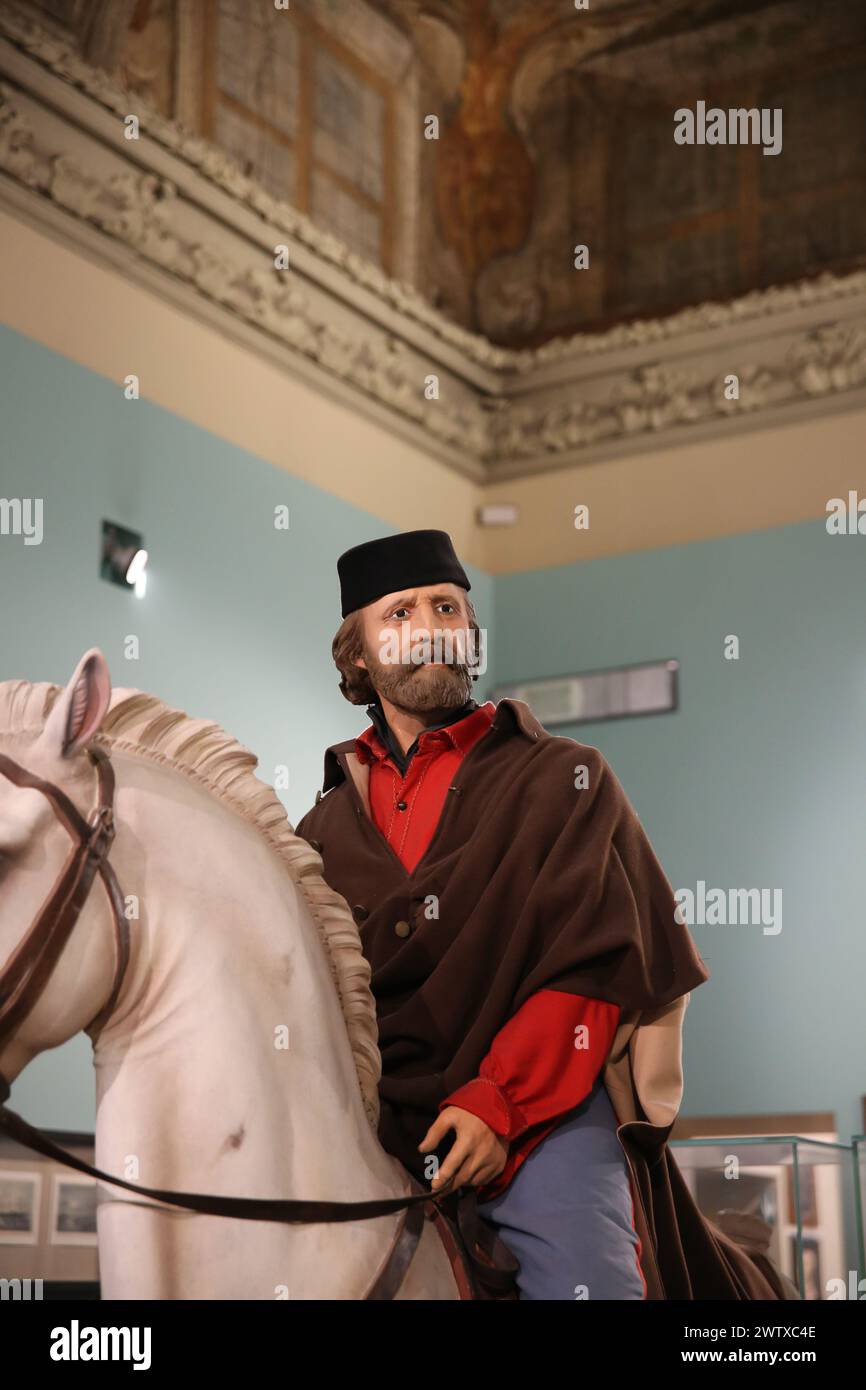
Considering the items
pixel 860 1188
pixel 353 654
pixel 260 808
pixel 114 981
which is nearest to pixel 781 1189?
pixel 860 1188

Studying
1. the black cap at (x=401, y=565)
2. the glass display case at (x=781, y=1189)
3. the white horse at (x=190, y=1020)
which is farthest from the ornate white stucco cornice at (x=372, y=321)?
the white horse at (x=190, y=1020)

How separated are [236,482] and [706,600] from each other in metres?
2.14

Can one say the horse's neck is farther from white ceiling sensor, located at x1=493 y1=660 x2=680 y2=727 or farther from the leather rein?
white ceiling sensor, located at x1=493 y1=660 x2=680 y2=727

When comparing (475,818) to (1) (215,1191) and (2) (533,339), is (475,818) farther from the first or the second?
(2) (533,339)

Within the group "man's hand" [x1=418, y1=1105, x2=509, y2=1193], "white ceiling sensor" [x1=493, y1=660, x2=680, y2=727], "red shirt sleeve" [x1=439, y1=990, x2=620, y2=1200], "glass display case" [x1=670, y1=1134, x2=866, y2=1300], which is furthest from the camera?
"white ceiling sensor" [x1=493, y1=660, x2=680, y2=727]

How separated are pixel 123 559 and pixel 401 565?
298 cm

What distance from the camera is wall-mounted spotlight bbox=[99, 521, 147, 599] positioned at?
5754mm

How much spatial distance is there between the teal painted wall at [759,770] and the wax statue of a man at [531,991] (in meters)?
4.01

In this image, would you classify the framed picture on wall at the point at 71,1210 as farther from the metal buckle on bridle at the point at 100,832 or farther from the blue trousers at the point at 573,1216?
the metal buckle on bridle at the point at 100,832

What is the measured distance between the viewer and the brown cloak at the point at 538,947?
2518 millimetres

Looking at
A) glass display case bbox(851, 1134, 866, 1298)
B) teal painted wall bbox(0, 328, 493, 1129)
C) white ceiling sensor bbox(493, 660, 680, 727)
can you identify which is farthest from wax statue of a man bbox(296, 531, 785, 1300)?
white ceiling sensor bbox(493, 660, 680, 727)

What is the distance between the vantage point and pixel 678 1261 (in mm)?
2672

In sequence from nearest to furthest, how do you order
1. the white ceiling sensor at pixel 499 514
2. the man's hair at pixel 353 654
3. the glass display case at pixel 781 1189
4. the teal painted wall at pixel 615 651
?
the man's hair at pixel 353 654, the glass display case at pixel 781 1189, the teal painted wall at pixel 615 651, the white ceiling sensor at pixel 499 514

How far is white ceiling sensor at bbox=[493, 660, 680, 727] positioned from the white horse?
530 centimetres
